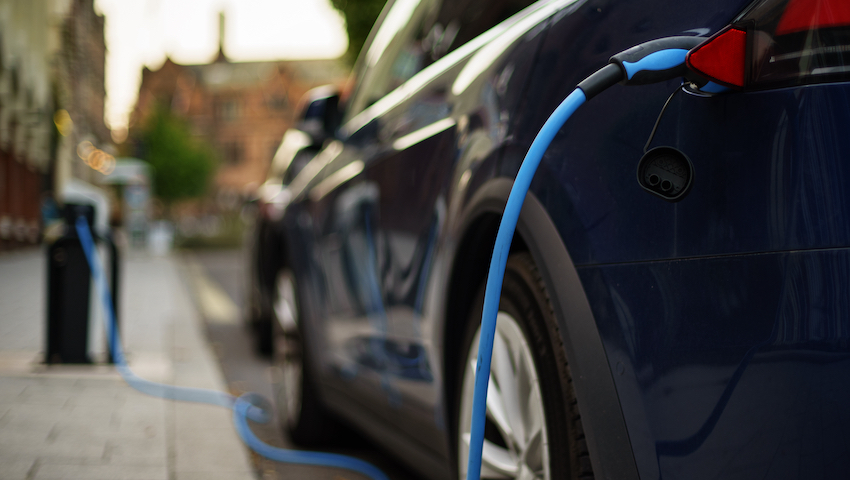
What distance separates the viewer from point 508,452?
192cm

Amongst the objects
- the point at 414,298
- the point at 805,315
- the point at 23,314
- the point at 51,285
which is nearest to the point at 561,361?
the point at 805,315

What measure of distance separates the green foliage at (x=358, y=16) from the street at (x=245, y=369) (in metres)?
6.63

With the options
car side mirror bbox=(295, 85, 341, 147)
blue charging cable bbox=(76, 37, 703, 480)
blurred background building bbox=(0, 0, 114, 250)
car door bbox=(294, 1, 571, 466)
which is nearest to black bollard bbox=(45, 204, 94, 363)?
car side mirror bbox=(295, 85, 341, 147)

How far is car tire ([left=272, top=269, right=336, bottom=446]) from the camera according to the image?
12.7 feet

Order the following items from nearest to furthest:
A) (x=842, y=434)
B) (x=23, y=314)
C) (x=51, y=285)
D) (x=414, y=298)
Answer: (x=842, y=434) → (x=414, y=298) → (x=51, y=285) → (x=23, y=314)

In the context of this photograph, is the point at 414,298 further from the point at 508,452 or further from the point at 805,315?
the point at 805,315

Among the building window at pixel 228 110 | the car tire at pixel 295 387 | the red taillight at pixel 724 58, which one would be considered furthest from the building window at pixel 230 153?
the red taillight at pixel 724 58

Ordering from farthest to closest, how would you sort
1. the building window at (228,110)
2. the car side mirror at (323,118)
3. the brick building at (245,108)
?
the building window at (228,110), the brick building at (245,108), the car side mirror at (323,118)

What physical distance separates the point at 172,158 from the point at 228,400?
54.8 m

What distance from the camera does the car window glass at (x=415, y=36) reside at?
8.43 ft

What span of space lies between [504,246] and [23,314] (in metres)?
7.06

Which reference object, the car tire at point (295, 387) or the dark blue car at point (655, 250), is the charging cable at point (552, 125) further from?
the car tire at point (295, 387)

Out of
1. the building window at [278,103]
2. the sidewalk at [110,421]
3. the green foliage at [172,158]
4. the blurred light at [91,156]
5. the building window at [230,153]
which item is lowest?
the sidewalk at [110,421]

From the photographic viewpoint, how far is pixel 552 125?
1.50 m
